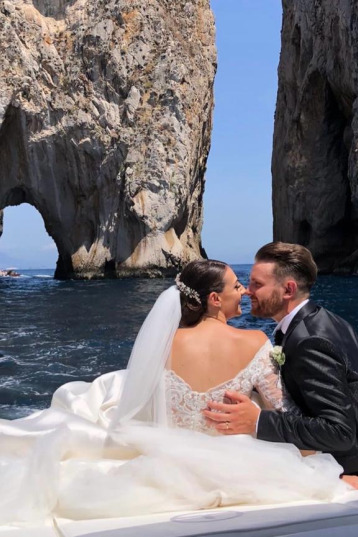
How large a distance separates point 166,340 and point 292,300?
616 millimetres

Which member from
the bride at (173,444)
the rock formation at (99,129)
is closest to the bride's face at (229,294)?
the bride at (173,444)

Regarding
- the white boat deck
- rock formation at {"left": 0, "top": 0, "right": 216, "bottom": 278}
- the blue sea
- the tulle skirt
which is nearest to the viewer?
the white boat deck

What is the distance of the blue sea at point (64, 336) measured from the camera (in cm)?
846

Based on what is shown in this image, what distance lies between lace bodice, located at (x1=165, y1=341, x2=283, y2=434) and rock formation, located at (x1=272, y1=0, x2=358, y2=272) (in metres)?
A: 36.9

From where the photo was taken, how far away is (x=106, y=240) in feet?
124

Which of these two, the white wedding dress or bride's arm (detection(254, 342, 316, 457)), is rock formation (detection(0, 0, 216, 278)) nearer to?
the white wedding dress

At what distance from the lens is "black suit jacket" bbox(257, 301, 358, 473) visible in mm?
2604

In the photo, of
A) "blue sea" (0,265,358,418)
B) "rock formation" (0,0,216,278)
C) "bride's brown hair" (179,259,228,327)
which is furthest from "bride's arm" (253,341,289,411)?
"rock formation" (0,0,216,278)

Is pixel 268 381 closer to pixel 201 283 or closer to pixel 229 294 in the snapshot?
pixel 229 294

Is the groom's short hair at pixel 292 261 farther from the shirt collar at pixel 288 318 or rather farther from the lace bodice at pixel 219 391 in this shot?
the lace bodice at pixel 219 391

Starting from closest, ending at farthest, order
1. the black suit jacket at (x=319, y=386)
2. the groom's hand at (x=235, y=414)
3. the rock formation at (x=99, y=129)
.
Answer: the black suit jacket at (x=319, y=386), the groom's hand at (x=235, y=414), the rock formation at (x=99, y=129)

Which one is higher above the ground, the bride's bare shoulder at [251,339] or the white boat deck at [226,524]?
the bride's bare shoulder at [251,339]

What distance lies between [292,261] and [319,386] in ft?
1.91

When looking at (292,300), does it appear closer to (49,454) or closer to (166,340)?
(166,340)
